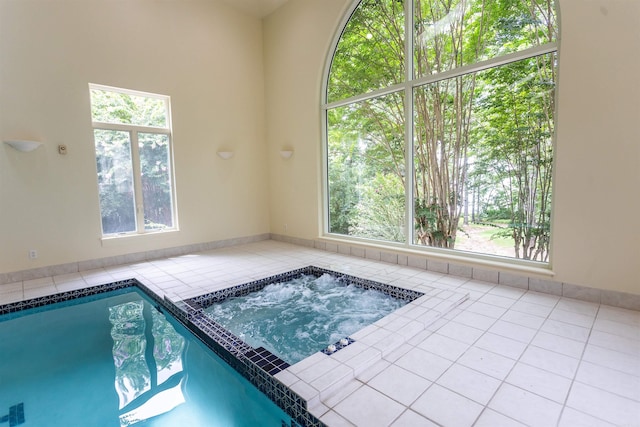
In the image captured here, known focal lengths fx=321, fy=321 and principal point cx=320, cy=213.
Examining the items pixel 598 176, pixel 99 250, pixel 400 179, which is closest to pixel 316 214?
pixel 400 179

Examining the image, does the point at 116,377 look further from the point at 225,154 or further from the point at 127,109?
the point at 225,154

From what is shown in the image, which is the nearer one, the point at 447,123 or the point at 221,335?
the point at 221,335

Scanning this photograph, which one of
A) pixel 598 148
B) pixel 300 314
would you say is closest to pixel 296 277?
pixel 300 314

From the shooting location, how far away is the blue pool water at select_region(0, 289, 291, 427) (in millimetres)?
1885

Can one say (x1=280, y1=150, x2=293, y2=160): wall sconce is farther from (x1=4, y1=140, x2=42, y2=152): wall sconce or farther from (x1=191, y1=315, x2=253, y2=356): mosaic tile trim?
(x1=191, y1=315, x2=253, y2=356): mosaic tile trim

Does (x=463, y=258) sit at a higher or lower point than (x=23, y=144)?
lower

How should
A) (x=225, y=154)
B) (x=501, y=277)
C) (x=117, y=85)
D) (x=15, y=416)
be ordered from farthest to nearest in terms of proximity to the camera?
(x=225, y=154) < (x=117, y=85) < (x=501, y=277) < (x=15, y=416)

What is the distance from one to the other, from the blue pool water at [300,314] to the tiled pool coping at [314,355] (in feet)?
0.54

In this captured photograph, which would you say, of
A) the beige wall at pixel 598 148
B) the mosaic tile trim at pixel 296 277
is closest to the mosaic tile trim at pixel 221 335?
the mosaic tile trim at pixel 296 277

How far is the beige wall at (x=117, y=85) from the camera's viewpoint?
3.85 m

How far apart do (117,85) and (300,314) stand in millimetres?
4061

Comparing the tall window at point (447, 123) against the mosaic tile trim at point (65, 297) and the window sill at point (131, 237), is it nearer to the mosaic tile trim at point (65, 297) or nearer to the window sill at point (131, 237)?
the window sill at point (131, 237)

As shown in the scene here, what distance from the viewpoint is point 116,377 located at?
227 centimetres

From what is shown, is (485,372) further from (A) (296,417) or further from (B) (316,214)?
(B) (316,214)
